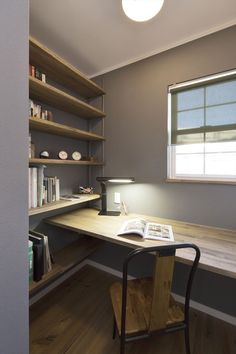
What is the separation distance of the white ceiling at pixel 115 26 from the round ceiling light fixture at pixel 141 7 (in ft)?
0.68

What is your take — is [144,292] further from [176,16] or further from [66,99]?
[176,16]

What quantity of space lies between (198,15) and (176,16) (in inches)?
6.9

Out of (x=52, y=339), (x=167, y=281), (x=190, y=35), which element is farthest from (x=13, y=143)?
(x=190, y=35)

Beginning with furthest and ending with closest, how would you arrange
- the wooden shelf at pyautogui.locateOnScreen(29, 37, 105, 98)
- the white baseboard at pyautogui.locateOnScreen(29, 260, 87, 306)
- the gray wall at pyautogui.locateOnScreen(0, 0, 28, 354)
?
the white baseboard at pyautogui.locateOnScreen(29, 260, 87, 306) < the wooden shelf at pyautogui.locateOnScreen(29, 37, 105, 98) < the gray wall at pyautogui.locateOnScreen(0, 0, 28, 354)

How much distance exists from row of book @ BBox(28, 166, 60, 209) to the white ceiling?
122 cm

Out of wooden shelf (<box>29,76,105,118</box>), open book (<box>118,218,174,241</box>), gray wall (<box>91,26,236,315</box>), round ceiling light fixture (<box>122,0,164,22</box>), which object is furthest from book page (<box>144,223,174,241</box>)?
Answer: round ceiling light fixture (<box>122,0,164,22</box>)

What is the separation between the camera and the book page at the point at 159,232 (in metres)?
1.36

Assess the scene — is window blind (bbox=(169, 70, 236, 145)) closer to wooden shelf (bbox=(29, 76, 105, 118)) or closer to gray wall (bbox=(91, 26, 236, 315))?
gray wall (bbox=(91, 26, 236, 315))

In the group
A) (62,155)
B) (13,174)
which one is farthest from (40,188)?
(13,174)

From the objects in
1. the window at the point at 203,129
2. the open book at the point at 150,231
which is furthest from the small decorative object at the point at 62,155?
the window at the point at 203,129

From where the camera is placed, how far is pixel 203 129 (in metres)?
1.68

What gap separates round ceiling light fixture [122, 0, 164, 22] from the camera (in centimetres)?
115

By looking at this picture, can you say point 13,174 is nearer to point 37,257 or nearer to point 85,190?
point 37,257

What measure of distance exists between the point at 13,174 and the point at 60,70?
152cm
